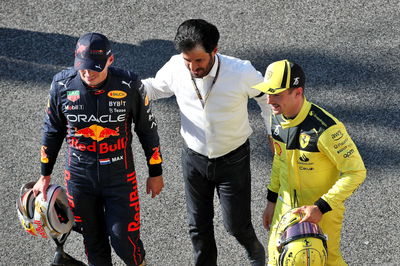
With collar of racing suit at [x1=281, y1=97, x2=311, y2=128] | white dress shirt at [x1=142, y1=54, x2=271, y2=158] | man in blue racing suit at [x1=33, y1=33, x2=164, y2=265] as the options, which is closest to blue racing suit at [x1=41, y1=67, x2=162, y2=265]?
man in blue racing suit at [x1=33, y1=33, x2=164, y2=265]

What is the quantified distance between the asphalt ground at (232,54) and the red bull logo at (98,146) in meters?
1.37

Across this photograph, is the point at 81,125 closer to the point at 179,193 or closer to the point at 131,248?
the point at 131,248

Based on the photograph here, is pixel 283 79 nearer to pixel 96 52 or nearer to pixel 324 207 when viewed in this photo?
pixel 324 207

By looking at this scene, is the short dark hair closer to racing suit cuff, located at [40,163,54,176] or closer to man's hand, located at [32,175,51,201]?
racing suit cuff, located at [40,163,54,176]

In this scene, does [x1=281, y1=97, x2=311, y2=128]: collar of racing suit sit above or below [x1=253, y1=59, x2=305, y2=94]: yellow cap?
below

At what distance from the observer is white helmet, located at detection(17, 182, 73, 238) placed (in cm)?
524

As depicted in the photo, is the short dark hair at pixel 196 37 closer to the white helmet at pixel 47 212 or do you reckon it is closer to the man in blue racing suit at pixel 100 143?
the man in blue racing suit at pixel 100 143

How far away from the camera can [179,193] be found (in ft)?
21.6

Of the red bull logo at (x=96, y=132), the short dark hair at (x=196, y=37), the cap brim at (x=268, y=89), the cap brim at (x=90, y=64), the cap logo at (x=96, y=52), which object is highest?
the short dark hair at (x=196, y=37)

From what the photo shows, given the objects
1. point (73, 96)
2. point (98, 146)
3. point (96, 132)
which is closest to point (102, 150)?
point (98, 146)

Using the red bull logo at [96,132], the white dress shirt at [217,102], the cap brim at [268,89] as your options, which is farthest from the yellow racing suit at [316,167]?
the red bull logo at [96,132]

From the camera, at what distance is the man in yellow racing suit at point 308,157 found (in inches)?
175

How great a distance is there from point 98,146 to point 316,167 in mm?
1589

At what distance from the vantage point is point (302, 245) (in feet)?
14.3
